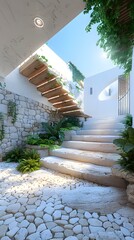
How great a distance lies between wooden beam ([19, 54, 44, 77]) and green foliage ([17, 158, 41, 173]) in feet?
8.88

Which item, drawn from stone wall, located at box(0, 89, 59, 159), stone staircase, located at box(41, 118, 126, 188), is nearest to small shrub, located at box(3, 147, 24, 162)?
stone wall, located at box(0, 89, 59, 159)

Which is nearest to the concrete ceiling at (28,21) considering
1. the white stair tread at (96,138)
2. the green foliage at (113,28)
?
the green foliage at (113,28)

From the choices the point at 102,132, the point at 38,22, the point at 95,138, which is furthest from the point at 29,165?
the point at 38,22

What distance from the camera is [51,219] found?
153cm

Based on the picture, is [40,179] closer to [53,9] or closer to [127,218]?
[127,218]

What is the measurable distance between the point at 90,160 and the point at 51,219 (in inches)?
64.1

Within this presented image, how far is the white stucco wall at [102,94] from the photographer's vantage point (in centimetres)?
696

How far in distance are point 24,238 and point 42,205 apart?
49 cm

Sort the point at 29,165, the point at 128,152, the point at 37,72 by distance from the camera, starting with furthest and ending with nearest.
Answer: the point at 37,72 → the point at 29,165 → the point at 128,152

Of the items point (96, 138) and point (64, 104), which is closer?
point (96, 138)

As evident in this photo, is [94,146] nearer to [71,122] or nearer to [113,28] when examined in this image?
[71,122]

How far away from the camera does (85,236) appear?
1.31 m

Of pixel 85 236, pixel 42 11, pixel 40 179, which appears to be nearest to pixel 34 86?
pixel 42 11

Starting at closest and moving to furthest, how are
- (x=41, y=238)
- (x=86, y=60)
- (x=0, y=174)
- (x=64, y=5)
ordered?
(x=41, y=238) < (x=64, y=5) < (x=0, y=174) < (x=86, y=60)
